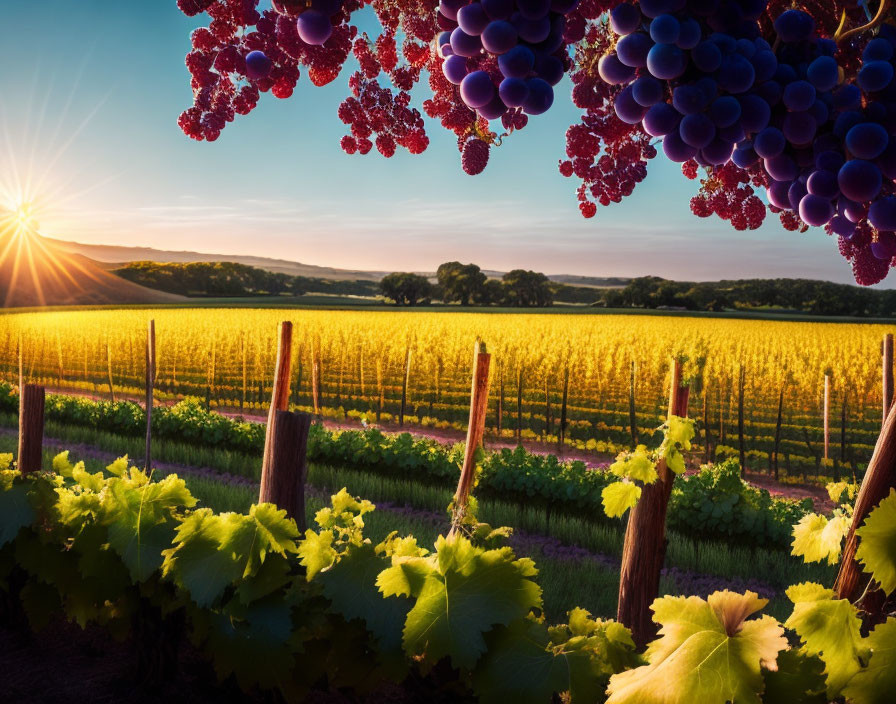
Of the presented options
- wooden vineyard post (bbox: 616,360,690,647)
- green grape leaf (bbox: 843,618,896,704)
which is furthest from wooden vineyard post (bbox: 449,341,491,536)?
green grape leaf (bbox: 843,618,896,704)

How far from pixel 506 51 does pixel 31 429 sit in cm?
394

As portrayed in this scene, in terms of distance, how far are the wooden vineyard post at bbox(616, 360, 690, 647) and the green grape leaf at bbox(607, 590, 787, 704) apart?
1.05m

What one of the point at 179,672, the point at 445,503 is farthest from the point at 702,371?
the point at 179,672

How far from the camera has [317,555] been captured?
7.71 ft

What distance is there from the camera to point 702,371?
36.1 feet

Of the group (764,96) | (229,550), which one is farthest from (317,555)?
(764,96)

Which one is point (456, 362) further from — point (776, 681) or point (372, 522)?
point (776, 681)

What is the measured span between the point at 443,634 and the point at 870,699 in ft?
3.31

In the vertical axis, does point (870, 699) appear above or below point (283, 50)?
below

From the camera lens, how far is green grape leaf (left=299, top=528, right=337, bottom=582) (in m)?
2.35

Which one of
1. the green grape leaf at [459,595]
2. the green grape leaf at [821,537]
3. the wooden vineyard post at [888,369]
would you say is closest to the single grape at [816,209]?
the green grape leaf at [821,537]

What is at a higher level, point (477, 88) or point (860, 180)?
point (477, 88)

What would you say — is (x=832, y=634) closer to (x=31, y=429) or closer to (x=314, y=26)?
(x=314, y=26)

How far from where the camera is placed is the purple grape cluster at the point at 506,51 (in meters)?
1.08
